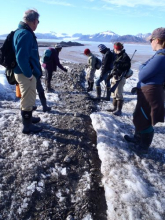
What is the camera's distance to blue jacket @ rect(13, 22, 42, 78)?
10.5 feet

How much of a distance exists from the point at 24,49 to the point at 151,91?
7.56ft

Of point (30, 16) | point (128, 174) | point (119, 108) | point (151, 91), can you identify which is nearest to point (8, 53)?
point (30, 16)

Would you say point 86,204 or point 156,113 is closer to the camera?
point 86,204

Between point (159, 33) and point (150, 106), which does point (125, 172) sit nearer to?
point (150, 106)

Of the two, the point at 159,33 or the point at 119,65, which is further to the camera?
the point at 119,65

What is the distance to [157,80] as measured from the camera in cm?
315

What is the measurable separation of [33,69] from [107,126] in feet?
7.41

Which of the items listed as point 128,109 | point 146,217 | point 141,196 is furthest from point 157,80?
point 128,109

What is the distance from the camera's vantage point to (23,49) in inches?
126

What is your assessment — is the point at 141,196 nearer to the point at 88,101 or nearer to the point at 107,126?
the point at 107,126

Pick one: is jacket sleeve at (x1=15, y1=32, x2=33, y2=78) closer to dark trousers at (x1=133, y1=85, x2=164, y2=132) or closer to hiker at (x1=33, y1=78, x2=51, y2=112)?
hiker at (x1=33, y1=78, x2=51, y2=112)

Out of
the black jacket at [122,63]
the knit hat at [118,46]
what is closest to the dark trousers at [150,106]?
the black jacket at [122,63]

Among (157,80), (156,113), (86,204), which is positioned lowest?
(86,204)

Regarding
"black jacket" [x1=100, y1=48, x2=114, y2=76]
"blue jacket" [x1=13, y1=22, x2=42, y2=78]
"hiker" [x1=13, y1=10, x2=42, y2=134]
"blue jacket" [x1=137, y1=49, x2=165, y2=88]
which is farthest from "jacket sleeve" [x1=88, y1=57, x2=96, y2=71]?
"blue jacket" [x1=137, y1=49, x2=165, y2=88]
